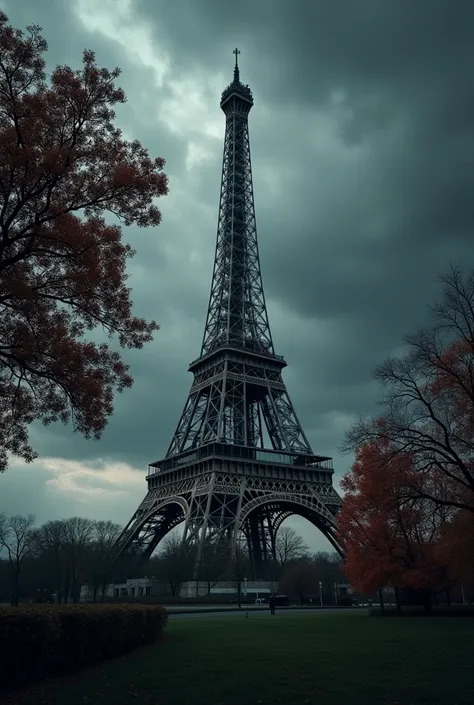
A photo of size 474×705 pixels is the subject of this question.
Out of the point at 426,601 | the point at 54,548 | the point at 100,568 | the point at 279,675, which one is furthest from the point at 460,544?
the point at 54,548

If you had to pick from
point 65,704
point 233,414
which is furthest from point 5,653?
point 233,414

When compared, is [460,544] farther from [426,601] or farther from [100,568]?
[100,568]

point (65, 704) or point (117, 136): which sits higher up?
point (117, 136)

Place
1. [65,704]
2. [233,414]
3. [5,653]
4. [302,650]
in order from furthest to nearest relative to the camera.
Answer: [233,414]
[302,650]
[5,653]
[65,704]

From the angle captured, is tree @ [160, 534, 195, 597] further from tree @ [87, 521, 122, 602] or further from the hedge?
the hedge

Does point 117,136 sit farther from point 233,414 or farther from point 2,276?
Result: point 233,414

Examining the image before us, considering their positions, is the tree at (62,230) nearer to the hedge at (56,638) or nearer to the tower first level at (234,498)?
the hedge at (56,638)

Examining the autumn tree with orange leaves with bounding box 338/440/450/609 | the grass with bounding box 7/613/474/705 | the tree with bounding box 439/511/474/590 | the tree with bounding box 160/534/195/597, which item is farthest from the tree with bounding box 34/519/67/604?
the grass with bounding box 7/613/474/705
